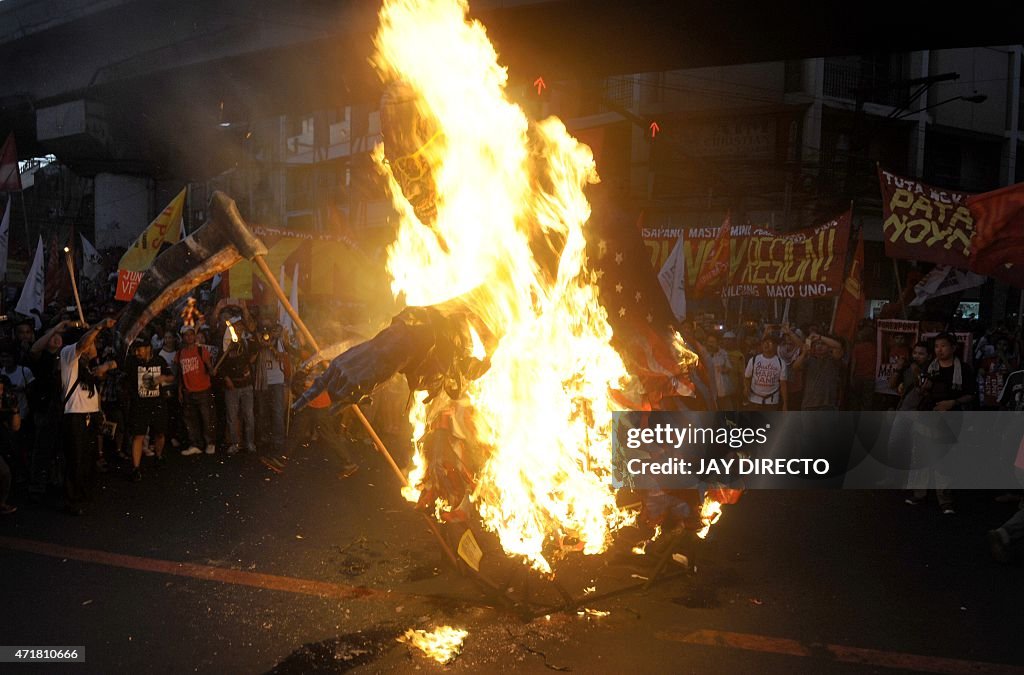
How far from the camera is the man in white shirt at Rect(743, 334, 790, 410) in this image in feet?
32.8

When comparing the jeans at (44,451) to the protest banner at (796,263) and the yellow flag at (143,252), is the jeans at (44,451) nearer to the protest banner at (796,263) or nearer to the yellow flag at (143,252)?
the yellow flag at (143,252)

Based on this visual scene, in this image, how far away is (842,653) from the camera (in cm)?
469

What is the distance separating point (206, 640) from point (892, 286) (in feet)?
84.7

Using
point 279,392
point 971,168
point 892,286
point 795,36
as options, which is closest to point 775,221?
point 892,286

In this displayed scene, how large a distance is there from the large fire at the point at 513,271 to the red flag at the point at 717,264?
829cm

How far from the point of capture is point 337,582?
18.7 ft

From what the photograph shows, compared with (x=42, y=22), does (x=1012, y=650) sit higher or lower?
lower

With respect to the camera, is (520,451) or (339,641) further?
(520,451)

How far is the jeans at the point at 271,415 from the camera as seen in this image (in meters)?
11.1

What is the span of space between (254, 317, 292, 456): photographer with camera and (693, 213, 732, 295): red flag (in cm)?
737

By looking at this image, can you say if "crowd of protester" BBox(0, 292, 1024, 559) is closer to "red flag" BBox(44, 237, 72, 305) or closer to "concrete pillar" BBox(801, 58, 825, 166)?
"red flag" BBox(44, 237, 72, 305)

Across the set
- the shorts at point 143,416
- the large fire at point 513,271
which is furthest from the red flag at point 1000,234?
the shorts at point 143,416

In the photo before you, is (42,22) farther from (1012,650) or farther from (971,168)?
(971,168)

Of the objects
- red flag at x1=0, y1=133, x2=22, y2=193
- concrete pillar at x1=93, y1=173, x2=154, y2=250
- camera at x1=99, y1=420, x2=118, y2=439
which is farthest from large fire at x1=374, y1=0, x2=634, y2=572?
concrete pillar at x1=93, y1=173, x2=154, y2=250
